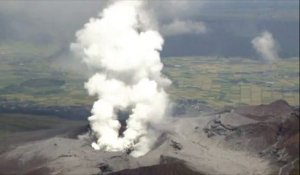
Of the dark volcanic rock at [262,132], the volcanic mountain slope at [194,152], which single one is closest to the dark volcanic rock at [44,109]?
the volcanic mountain slope at [194,152]

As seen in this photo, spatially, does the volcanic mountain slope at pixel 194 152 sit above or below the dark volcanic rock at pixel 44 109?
below

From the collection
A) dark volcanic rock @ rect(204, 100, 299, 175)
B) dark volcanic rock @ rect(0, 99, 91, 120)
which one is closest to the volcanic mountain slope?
dark volcanic rock @ rect(204, 100, 299, 175)

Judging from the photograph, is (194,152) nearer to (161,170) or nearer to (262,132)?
(262,132)

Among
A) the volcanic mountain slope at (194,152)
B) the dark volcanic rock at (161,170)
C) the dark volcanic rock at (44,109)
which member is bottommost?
the dark volcanic rock at (161,170)

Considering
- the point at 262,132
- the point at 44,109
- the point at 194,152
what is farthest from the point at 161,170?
the point at 44,109

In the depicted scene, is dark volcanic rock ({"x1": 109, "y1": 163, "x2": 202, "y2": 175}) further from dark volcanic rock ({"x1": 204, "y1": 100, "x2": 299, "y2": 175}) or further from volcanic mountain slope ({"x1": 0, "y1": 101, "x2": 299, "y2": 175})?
dark volcanic rock ({"x1": 204, "y1": 100, "x2": 299, "y2": 175})

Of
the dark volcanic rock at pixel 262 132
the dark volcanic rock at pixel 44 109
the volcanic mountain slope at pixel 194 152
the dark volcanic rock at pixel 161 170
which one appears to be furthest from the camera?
the dark volcanic rock at pixel 44 109

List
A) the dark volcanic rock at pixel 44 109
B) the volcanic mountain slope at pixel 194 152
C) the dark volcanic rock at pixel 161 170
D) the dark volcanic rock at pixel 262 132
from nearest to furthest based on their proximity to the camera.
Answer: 1. the dark volcanic rock at pixel 161 170
2. the volcanic mountain slope at pixel 194 152
3. the dark volcanic rock at pixel 262 132
4. the dark volcanic rock at pixel 44 109

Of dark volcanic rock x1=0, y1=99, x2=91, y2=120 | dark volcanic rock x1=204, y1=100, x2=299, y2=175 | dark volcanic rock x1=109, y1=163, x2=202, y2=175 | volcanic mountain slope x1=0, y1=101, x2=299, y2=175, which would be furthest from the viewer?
dark volcanic rock x1=0, y1=99, x2=91, y2=120

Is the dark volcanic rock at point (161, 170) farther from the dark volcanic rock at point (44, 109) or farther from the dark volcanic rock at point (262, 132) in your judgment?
the dark volcanic rock at point (44, 109)
